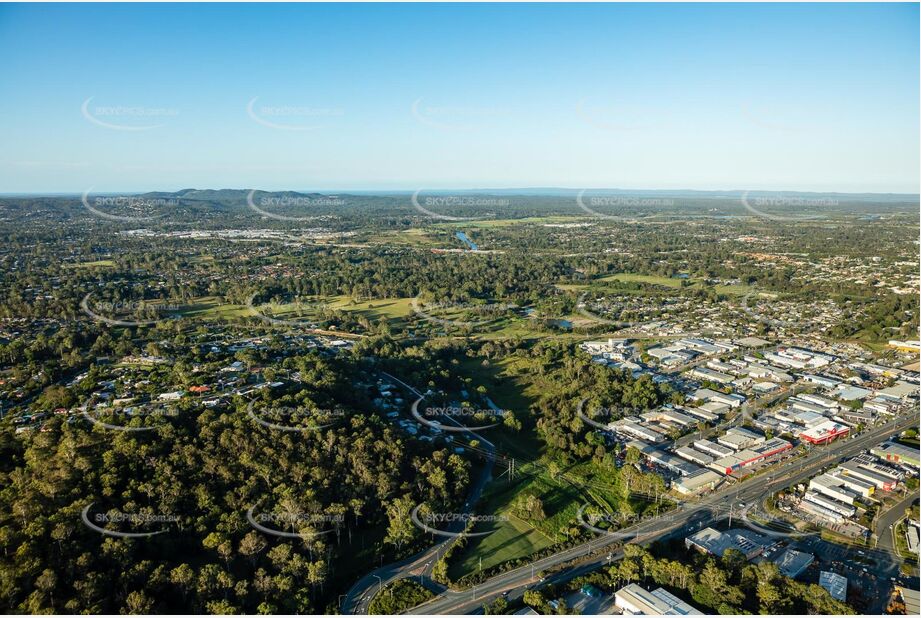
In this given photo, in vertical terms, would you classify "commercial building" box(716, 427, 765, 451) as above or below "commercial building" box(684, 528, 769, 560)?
above

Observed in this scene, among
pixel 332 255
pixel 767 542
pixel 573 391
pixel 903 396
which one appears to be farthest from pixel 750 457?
pixel 332 255

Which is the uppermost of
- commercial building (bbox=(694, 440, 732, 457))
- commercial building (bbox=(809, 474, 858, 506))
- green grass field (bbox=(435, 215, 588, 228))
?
green grass field (bbox=(435, 215, 588, 228))

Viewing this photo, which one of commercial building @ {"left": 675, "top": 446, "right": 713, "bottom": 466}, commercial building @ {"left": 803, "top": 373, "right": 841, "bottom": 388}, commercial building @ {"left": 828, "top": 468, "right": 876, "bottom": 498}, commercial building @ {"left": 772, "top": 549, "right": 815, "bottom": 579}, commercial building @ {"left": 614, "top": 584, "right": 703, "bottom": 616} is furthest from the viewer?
commercial building @ {"left": 803, "top": 373, "right": 841, "bottom": 388}

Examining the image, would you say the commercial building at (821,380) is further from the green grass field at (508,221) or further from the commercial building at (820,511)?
the green grass field at (508,221)

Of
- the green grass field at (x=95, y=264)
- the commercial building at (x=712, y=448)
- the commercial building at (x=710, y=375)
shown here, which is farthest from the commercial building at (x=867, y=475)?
the green grass field at (x=95, y=264)

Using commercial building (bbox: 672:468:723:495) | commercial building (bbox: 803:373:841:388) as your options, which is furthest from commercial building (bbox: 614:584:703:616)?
commercial building (bbox: 803:373:841:388)

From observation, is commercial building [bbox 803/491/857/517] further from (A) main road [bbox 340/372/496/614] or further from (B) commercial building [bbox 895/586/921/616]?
(A) main road [bbox 340/372/496/614]
